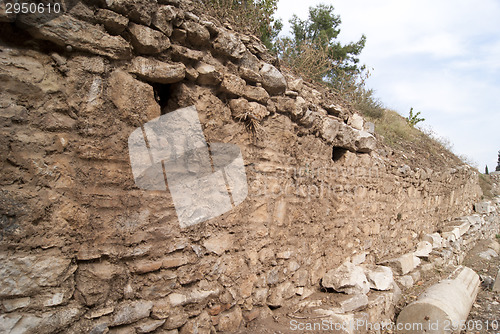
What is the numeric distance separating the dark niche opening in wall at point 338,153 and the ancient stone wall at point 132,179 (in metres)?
1.02

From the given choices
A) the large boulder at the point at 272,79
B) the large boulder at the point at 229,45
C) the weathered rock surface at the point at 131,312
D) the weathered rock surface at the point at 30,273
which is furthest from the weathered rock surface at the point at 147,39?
the weathered rock surface at the point at 131,312

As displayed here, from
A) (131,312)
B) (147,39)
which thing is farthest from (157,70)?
(131,312)

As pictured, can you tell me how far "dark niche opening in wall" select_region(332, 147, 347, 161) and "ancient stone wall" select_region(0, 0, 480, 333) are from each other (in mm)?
1018

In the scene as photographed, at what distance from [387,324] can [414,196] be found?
336cm

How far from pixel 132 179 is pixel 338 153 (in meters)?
2.88

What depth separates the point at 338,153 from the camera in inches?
163

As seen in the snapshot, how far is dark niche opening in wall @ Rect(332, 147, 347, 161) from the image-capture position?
4.11 m

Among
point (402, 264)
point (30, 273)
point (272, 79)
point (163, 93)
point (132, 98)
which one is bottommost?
point (402, 264)

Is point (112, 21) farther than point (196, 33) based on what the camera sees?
No

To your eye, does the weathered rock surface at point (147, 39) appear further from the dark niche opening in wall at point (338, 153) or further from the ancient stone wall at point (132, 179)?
the dark niche opening in wall at point (338, 153)

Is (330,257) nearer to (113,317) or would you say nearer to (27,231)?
(113,317)

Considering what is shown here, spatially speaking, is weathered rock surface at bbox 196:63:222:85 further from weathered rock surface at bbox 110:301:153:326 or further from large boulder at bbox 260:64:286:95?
weathered rock surface at bbox 110:301:153:326

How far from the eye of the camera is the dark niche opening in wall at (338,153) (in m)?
4.11

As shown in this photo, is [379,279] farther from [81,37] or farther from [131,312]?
[81,37]
